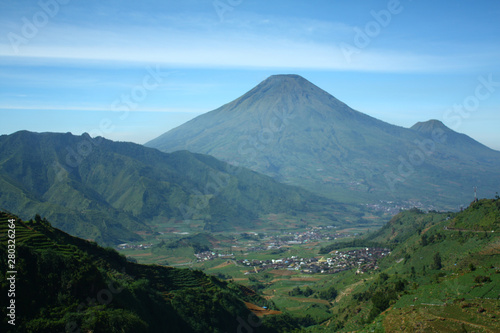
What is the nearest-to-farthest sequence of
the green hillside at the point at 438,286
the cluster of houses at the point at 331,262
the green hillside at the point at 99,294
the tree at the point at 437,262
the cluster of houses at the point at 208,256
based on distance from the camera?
the green hillside at the point at 99,294
the green hillside at the point at 438,286
the tree at the point at 437,262
the cluster of houses at the point at 331,262
the cluster of houses at the point at 208,256

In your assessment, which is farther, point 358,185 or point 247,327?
point 358,185

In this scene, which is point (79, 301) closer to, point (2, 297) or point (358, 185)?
point (2, 297)

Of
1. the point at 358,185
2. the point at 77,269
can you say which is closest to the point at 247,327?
the point at 77,269

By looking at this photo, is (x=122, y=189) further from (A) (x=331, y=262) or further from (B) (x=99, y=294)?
(B) (x=99, y=294)

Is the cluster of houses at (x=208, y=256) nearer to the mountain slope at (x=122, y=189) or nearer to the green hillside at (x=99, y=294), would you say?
the mountain slope at (x=122, y=189)

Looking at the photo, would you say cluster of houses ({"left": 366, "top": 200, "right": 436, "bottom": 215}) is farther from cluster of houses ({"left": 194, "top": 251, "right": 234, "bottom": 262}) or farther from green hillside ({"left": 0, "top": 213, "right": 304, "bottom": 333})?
green hillside ({"left": 0, "top": 213, "right": 304, "bottom": 333})

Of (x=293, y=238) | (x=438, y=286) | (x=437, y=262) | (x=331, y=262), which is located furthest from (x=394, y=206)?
(x=438, y=286)

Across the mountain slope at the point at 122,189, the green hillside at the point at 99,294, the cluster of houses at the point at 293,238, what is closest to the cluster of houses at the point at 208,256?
the cluster of houses at the point at 293,238
